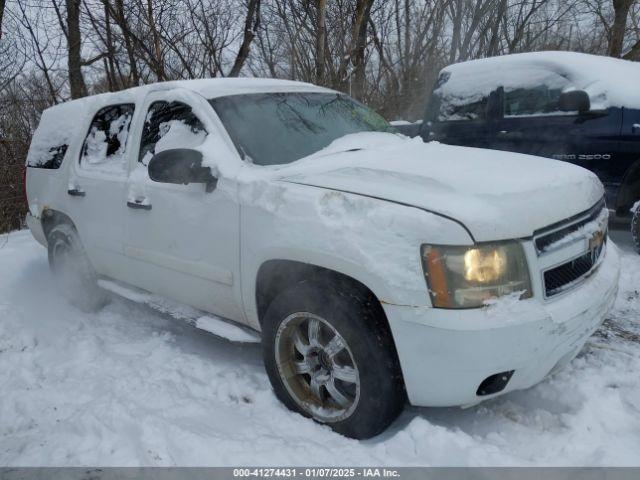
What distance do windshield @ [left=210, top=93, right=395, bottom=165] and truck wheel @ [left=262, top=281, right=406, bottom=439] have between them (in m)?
0.90

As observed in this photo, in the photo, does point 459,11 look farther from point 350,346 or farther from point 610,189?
point 350,346

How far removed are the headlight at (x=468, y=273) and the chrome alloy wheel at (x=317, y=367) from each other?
53cm

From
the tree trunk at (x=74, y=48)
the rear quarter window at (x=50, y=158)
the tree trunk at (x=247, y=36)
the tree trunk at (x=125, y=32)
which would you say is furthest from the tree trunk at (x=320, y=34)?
the rear quarter window at (x=50, y=158)

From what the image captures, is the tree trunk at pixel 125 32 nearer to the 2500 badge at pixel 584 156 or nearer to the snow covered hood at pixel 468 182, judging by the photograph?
the 2500 badge at pixel 584 156

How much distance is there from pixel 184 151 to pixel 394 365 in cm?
160

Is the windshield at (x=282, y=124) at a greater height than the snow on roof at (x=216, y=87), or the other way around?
the snow on roof at (x=216, y=87)

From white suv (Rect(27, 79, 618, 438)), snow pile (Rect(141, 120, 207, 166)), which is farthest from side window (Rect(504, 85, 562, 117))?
snow pile (Rect(141, 120, 207, 166))

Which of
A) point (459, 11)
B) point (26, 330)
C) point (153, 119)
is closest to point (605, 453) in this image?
point (153, 119)

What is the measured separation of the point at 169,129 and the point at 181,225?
716 millimetres

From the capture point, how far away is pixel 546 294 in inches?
84.4

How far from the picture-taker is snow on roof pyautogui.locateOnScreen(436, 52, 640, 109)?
493cm

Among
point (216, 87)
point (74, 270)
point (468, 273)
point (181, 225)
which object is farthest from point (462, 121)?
point (74, 270)

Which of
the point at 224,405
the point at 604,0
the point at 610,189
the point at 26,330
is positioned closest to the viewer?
the point at 224,405

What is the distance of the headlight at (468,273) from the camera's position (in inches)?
80.3
